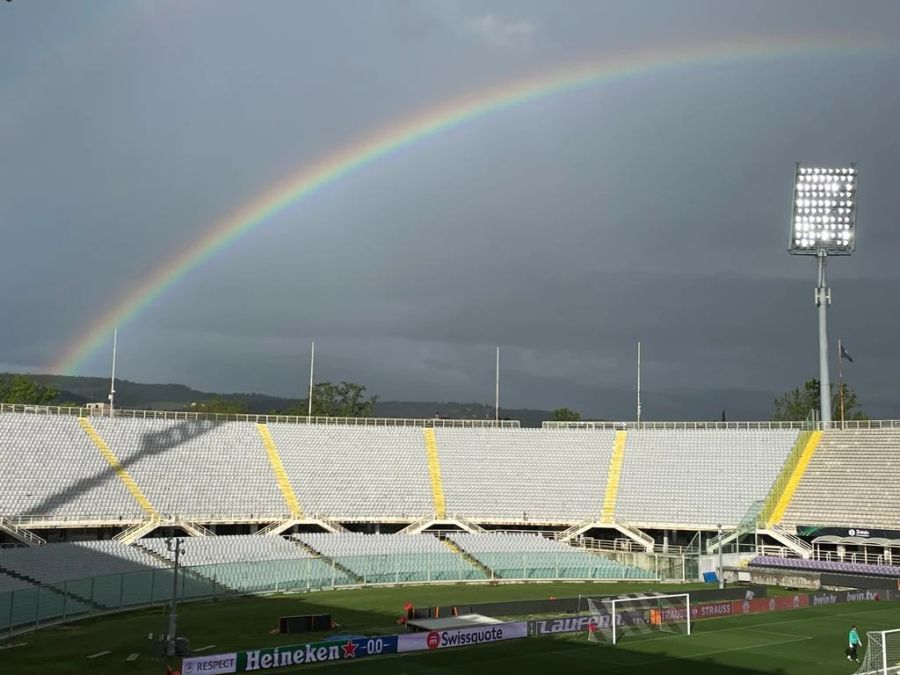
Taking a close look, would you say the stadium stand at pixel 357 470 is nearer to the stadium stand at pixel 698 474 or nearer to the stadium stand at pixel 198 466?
the stadium stand at pixel 198 466

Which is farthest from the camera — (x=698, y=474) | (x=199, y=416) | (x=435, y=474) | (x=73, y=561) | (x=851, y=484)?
(x=199, y=416)

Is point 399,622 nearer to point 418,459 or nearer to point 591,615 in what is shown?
point 591,615

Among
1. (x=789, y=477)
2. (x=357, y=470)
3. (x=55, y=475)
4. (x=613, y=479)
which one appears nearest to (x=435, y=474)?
(x=357, y=470)

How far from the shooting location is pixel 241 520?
72.7m

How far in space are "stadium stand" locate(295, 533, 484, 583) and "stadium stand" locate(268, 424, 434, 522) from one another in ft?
22.8

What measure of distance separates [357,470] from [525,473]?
15424mm

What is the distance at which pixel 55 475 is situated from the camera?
70.0 m

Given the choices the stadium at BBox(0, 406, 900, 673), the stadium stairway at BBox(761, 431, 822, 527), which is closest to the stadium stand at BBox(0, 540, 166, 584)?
the stadium at BBox(0, 406, 900, 673)

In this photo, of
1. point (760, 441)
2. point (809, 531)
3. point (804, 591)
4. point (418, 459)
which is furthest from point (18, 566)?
point (760, 441)

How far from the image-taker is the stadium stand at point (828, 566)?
61188 millimetres

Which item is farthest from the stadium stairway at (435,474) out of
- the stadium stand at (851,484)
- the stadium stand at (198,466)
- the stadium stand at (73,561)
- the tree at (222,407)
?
the tree at (222,407)

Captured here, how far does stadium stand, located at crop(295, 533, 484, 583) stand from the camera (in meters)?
61.8

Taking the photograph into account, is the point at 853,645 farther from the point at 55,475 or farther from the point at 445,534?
the point at 55,475

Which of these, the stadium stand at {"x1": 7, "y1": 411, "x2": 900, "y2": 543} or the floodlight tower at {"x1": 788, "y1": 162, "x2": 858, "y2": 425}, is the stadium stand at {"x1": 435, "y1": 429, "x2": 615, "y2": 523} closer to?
the stadium stand at {"x1": 7, "y1": 411, "x2": 900, "y2": 543}
